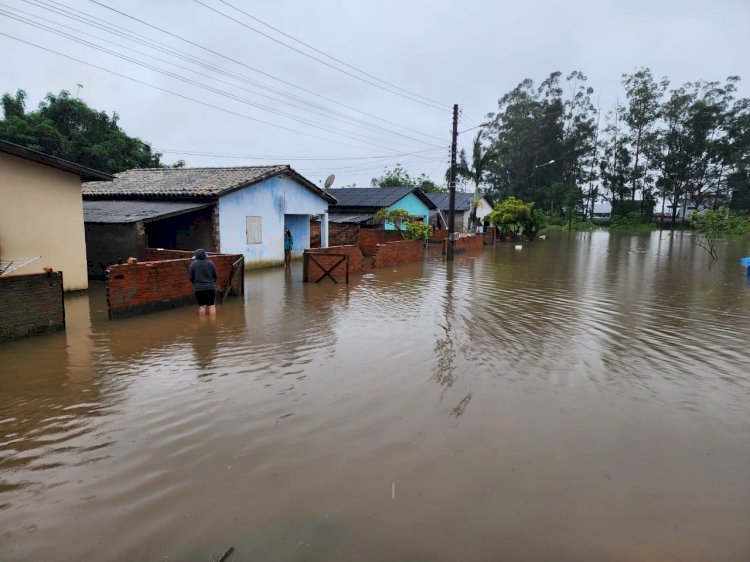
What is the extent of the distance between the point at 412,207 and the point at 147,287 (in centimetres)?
2718

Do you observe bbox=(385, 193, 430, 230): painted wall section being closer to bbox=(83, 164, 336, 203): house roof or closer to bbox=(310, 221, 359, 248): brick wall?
bbox=(310, 221, 359, 248): brick wall

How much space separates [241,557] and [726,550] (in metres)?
3.53

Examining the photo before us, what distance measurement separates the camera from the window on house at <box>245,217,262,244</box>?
20.0m

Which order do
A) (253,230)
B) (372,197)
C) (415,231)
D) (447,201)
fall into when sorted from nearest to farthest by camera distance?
(253,230) → (415,231) → (372,197) → (447,201)

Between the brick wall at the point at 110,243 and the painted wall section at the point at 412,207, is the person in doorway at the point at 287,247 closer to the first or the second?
the brick wall at the point at 110,243

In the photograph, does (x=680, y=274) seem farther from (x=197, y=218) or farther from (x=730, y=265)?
(x=197, y=218)

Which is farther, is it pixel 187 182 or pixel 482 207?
pixel 482 207

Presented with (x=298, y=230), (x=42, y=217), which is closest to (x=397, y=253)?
(x=298, y=230)

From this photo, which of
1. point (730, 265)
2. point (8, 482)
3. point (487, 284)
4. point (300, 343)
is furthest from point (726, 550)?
point (730, 265)

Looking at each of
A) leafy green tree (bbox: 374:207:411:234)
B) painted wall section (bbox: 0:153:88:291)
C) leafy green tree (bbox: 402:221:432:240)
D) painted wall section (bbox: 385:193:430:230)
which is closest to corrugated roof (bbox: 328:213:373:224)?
painted wall section (bbox: 385:193:430:230)

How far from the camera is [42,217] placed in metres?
12.2

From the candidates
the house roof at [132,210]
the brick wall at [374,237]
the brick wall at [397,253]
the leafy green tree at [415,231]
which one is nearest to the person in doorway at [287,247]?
the brick wall at [397,253]

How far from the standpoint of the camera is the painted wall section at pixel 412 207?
110ft

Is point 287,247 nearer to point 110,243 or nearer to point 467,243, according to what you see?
point 110,243
